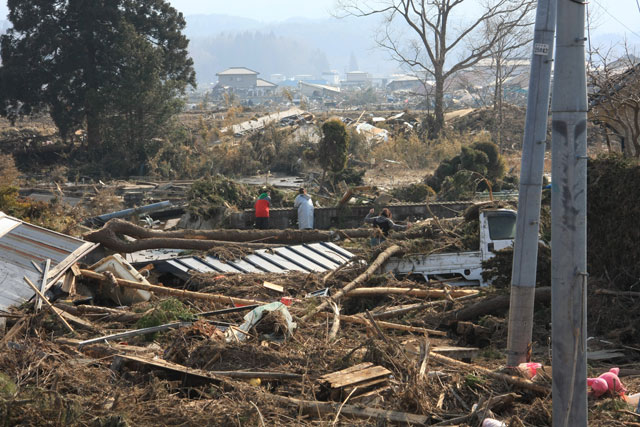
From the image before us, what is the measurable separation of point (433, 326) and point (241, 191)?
11.6m

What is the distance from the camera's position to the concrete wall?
1692cm

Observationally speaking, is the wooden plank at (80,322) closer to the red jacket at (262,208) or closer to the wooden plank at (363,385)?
the wooden plank at (363,385)

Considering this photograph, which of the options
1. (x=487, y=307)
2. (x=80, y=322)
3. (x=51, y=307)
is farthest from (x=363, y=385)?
(x=51, y=307)

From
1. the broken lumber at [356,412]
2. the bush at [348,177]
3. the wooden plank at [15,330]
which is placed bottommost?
the broken lumber at [356,412]

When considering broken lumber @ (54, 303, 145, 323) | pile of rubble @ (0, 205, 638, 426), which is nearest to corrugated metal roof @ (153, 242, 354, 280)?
pile of rubble @ (0, 205, 638, 426)

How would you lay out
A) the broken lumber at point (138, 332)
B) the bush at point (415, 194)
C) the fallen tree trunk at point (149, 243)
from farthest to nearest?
1. the bush at point (415, 194)
2. the fallen tree trunk at point (149, 243)
3. the broken lumber at point (138, 332)

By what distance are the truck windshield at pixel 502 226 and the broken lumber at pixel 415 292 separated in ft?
5.24

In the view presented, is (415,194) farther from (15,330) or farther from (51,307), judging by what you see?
(15,330)

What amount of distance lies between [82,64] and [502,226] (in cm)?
2620

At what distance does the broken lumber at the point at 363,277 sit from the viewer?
27.1ft

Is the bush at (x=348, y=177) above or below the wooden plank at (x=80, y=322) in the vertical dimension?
above

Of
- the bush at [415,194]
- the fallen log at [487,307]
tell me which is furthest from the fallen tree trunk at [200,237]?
the bush at [415,194]

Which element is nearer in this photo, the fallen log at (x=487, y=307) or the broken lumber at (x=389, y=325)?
the broken lumber at (x=389, y=325)

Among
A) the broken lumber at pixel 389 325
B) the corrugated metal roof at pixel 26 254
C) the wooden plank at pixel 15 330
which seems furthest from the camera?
the corrugated metal roof at pixel 26 254
